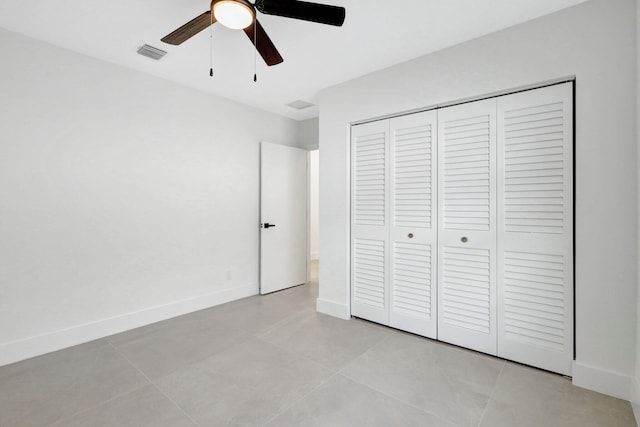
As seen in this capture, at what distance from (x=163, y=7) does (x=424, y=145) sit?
2.25 metres

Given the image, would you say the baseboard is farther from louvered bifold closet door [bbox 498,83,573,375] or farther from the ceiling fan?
the ceiling fan

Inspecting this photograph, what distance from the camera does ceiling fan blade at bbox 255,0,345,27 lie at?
1628 mm

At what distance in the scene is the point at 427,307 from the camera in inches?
109

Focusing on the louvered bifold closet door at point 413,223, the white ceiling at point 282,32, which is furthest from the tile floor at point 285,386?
the white ceiling at point 282,32

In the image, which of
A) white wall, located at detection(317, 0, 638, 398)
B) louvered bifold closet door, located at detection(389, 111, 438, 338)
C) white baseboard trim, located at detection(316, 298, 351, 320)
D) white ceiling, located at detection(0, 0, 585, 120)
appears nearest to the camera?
white wall, located at detection(317, 0, 638, 398)

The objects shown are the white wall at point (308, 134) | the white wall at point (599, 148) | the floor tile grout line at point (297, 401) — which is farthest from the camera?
the white wall at point (308, 134)

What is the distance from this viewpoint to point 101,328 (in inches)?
111

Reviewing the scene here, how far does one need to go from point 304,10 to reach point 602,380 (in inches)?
114

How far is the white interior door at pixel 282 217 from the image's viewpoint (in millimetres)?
4188

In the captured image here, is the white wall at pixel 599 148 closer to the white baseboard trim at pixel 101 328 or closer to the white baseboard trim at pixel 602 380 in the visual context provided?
the white baseboard trim at pixel 602 380

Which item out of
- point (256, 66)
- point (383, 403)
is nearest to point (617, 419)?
point (383, 403)

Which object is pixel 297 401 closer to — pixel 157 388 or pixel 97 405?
pixel 157 388

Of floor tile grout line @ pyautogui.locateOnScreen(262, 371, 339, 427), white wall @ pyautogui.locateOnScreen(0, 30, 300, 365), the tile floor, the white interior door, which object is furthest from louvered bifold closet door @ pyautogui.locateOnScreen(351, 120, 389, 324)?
white wall @ pyautogui.locateOnScreen(0, 30, 300, 365)

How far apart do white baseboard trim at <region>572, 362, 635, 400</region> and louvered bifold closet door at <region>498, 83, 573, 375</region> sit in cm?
8
